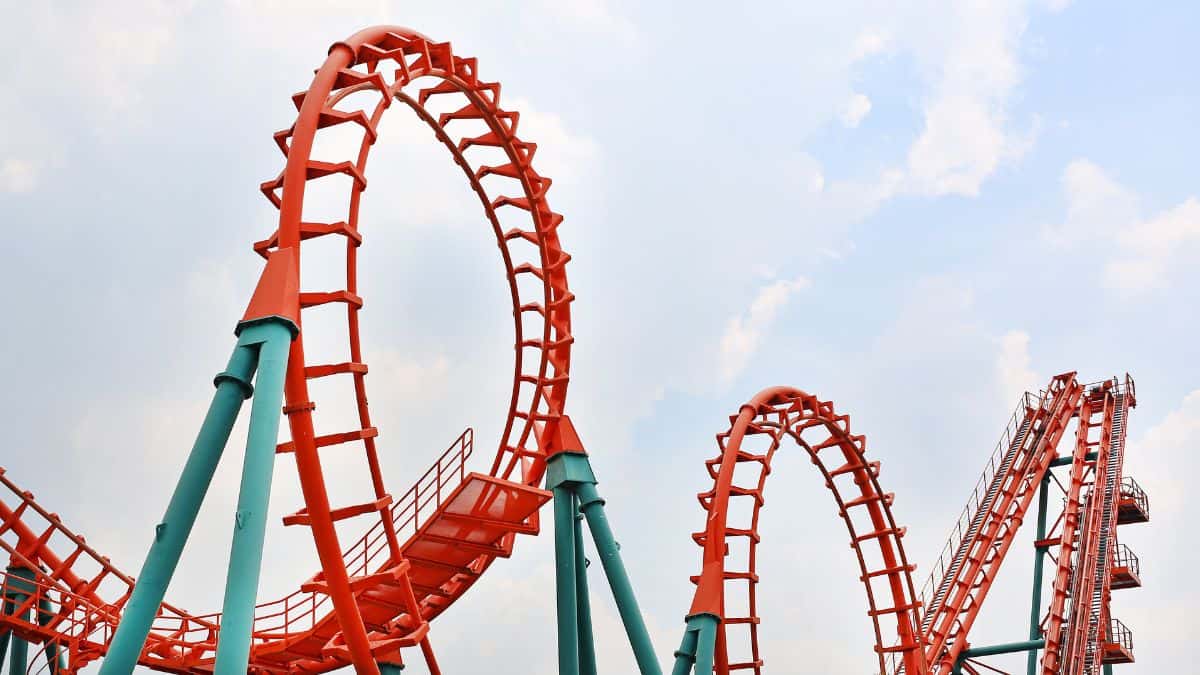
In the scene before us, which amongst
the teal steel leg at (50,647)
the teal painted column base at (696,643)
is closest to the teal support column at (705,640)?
the teal painted column base at (696,643)

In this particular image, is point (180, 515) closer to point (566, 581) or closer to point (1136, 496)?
point (566, 581)

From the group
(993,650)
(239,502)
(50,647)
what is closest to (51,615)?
(50,647)

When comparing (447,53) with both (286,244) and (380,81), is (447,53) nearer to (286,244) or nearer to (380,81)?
(380,81)

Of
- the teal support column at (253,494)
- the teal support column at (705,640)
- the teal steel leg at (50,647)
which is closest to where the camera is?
the teal support column at (253,494)

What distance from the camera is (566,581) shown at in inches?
647

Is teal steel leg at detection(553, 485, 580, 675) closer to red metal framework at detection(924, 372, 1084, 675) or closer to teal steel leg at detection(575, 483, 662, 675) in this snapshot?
teal steel leg at detection(575, 483, 662, 675)

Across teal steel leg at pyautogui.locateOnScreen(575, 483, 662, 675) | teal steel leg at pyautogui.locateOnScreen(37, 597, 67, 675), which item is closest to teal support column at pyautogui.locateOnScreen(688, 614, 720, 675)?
teal steel leg at pyautogui.locateOnScreen(575, 483, 662, 675)

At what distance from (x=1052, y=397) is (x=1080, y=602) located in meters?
6.64

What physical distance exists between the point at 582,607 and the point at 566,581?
470 millimetres

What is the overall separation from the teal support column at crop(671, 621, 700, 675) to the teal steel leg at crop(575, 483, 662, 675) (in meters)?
1.34

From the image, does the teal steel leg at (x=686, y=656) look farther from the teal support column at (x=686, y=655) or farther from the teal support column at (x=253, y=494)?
the teal support column at (x=253, y=494)

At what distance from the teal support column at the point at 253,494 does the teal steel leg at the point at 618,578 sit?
6694mm

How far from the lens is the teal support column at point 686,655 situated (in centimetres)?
1752

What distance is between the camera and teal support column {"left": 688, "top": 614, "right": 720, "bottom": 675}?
1714 cm
